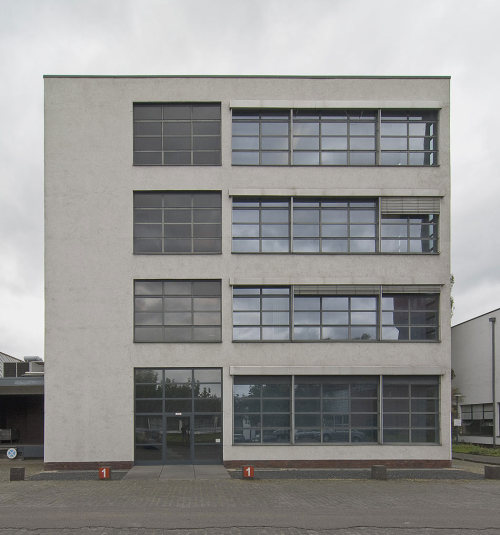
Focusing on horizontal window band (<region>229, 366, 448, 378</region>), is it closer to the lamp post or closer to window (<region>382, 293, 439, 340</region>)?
window (<region>382, 293, 439, 340</region>)

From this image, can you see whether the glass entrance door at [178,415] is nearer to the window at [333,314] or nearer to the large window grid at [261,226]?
the window at [333,314]

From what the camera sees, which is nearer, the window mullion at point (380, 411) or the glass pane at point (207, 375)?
the window mullion at point (380, 411)

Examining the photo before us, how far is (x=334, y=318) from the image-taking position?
26.2 meters

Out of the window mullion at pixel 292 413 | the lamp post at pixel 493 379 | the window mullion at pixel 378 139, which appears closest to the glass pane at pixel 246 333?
the window mullion at pixel 292 413

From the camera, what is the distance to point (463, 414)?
43.5 m

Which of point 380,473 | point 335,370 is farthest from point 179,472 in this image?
point 380,473

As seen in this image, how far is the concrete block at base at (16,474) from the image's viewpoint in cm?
2230

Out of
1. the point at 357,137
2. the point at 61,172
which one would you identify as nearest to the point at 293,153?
the point at 357,137

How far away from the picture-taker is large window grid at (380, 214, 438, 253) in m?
26.4

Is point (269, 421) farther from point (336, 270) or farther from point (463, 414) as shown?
point (463, 414)

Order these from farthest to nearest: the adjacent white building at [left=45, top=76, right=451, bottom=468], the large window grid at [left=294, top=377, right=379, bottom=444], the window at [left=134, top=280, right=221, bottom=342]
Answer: the window at [left=134, top=280, right=221, bottom=342]
the large window grid at [left=294, top=377, right=379, bottom=444]
the adjacent white building at [left=45, top=76, right=451, bottom=468]

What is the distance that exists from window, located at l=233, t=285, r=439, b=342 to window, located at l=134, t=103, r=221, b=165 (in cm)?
599

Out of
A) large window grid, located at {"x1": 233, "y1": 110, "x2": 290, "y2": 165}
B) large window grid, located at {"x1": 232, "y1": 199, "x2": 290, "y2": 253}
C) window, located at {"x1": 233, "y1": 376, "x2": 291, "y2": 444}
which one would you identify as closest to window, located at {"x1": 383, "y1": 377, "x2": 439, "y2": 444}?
window, located at {"x1": 233, "y1": 376, "x2": 291, "y2": 444}

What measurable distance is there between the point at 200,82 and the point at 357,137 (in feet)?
23.2
